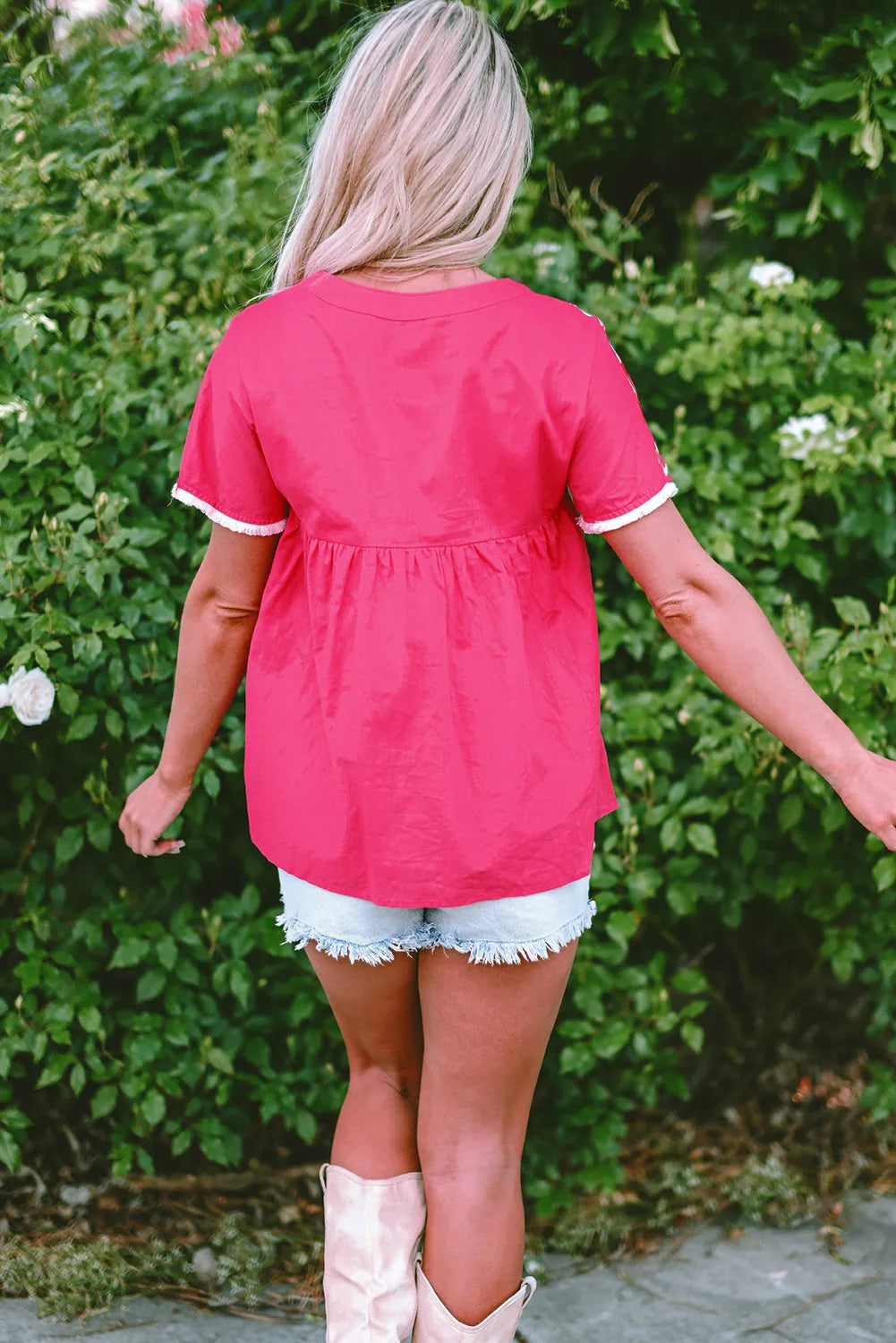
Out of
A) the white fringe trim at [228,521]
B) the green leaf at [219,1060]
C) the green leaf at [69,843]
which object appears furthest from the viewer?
the green leaf at [219,1060]

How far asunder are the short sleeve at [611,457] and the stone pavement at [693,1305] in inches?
62.4

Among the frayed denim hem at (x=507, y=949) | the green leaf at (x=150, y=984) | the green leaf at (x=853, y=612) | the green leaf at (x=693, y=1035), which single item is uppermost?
the frayed denim hem at (x=507, y=949)

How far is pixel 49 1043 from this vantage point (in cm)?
241

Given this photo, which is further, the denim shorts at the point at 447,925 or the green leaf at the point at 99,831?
the green leaf at the point at 99,831

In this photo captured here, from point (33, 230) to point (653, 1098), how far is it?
206 cm

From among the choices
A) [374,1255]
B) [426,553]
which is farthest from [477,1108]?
[426,553]

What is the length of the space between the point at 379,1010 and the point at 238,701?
2.72ft

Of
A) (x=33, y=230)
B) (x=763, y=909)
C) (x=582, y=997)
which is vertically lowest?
(x=763, y=909)

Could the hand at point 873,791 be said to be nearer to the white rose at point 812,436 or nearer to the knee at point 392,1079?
the knee at point 392,1079

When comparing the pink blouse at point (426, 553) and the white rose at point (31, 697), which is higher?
the pink blouse at point (426, 553)

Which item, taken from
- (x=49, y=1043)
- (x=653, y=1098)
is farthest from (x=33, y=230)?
(x=653, y=1098)

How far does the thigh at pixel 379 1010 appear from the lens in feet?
5.28

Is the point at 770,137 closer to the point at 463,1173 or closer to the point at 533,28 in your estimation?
the point at 533,28

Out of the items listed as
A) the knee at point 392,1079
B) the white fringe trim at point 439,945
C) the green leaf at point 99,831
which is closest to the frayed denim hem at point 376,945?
the white fringe trim at point 439,945
